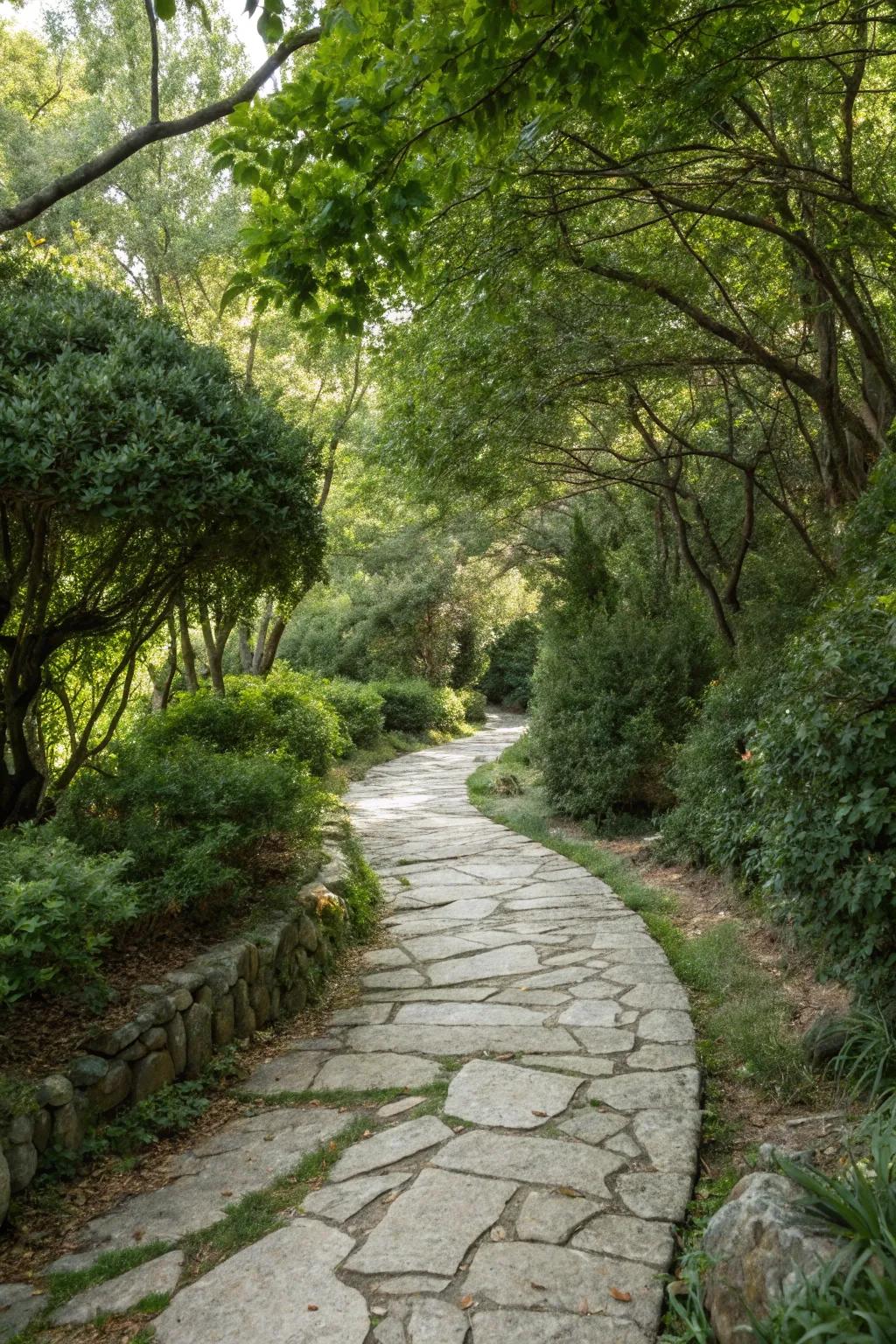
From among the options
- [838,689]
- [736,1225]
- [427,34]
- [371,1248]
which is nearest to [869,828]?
[838,689]

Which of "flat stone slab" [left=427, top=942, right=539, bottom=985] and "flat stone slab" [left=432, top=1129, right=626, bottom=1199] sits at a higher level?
"flat stone slab" [left=432, top=1129, right=626, bottom=1199]

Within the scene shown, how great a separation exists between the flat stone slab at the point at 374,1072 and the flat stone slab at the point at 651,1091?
766 mm

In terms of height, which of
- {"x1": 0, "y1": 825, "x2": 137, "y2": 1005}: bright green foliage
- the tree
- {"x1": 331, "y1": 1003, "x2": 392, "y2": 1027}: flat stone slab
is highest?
the tree

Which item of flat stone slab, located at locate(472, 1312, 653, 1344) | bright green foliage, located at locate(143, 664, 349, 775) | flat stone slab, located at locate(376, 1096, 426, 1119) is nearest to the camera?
flat stone slab, located at locate(472, 1312, 653, 1344)

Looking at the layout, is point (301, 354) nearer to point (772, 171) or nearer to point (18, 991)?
point (772, 171)

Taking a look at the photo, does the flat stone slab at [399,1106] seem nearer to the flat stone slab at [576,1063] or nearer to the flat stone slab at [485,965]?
the flat stone slab at [576,1063]

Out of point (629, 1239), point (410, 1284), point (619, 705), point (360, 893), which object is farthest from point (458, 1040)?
point (619, 705)

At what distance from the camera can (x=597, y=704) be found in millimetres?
9688

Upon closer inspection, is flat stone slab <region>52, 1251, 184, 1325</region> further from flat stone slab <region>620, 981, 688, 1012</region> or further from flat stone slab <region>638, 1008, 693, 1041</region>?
flat stone slab <region>620, 981, 688, 1012</region>

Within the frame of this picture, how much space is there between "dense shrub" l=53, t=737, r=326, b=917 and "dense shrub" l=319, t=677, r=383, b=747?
9.02 metres

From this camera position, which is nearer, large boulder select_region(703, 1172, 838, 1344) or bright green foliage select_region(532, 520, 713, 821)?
large boulder select_region(703, 1172, 838, 1344)

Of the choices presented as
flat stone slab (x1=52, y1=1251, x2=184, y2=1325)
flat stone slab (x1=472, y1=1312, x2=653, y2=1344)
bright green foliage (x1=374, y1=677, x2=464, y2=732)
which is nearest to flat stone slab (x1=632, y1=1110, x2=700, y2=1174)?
flat stone slab (x1=472, y1=1312, x2=653, y2=1344)

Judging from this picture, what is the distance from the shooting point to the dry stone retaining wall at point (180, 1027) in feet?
10.3

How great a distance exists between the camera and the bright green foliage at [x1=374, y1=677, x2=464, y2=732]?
19.0m
